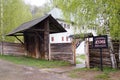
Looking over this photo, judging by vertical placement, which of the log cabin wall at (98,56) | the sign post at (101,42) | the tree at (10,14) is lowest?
the log cabin wall at (98,56)

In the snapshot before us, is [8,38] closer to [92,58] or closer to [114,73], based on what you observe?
[92,58]

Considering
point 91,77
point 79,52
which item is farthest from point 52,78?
point 79,52

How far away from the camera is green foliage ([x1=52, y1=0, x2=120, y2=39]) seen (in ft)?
37.6

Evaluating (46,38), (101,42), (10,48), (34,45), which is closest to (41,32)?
(46,38)

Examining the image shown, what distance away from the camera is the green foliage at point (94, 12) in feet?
37.6

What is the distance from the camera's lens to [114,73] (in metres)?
12.5

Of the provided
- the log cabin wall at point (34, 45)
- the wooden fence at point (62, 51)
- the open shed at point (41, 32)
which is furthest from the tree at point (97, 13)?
the log cabin wall at point (34, 45)

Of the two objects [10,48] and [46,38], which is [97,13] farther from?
[10,48]

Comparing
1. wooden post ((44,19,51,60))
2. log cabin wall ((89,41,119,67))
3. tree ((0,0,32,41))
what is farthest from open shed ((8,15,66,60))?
tree ((0,0,32,41))

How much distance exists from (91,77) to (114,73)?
1.41 meters

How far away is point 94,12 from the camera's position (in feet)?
39.8

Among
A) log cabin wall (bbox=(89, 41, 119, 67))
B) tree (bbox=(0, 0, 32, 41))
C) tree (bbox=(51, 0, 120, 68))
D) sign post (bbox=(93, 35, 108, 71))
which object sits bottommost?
log cabin wall (bbox=(89, 41, 119, 67))

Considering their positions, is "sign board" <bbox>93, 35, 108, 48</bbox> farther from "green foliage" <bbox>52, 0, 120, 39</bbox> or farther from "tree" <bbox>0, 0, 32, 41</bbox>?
"tree" <bbox>0, 0, 32, 41</bbox>

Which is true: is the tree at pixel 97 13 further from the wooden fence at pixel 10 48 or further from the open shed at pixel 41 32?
the wooden fence at pixel 10 48
